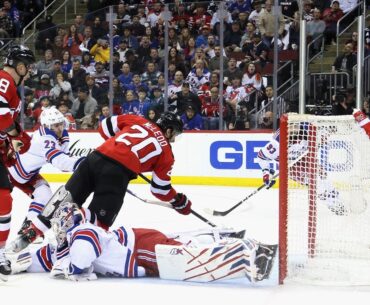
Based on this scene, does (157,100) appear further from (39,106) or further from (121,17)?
(39,106)

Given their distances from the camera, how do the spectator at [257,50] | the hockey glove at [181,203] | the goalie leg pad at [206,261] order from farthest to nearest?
the spectator at [257,50]
the hockey glove at [181,203]
the goalie leg pad at [206,261]

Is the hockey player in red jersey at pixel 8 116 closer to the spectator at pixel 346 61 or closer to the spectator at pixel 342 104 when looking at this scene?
the spectator at pixel 342 104

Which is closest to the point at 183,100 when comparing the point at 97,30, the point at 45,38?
the point at 97,30

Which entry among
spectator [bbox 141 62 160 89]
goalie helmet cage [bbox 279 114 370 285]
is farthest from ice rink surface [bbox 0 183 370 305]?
spectator [bbox 141 62 160 89]

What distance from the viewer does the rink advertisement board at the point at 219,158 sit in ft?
28.3

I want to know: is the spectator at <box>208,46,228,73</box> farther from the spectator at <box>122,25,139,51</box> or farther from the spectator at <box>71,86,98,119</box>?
the spectator at <box>71,86,98,119</box>

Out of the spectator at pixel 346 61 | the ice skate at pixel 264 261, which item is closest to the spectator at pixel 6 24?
the spectator at pixel 346 61

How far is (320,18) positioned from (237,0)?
1.01 metres

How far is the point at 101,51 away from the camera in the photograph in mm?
9398

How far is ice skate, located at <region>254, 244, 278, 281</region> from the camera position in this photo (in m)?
3.62

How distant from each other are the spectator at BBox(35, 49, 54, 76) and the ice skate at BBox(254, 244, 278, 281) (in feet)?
20.9

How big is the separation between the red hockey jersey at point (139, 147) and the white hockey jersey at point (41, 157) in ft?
2.03

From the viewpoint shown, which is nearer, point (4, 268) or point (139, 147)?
point (4, 268)

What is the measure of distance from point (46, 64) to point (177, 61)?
5.47 ft
